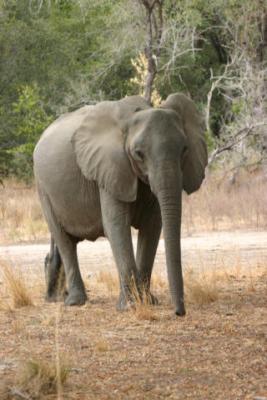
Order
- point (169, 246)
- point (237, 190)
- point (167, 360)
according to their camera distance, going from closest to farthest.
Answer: point (167, 360), point (169, 246), point (237, 190)

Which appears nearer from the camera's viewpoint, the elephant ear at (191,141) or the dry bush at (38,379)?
the dry bush at (38,379)

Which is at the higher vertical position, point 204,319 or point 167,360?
point 167,360

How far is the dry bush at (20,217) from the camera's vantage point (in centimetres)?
1795

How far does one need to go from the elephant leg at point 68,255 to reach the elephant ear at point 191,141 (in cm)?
171

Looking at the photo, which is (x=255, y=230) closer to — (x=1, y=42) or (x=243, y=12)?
(x=243, y=12)

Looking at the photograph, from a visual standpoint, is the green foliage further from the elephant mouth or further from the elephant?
the elephant mouth

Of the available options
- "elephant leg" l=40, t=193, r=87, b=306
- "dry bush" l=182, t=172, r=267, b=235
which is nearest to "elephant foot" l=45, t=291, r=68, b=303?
"elephant leg" l=40, t=193, r=87, b=306

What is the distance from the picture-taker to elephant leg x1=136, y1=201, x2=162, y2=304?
9539mm

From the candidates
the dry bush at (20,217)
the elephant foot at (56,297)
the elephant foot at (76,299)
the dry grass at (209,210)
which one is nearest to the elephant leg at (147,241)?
the elephant foot at (76,299)

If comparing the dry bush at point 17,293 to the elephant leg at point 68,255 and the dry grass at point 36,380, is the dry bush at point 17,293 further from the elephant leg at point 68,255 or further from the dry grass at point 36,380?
the dry grass at point 36,380

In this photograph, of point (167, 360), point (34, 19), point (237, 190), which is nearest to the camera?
point (167, 360)

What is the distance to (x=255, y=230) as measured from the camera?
57.9ft

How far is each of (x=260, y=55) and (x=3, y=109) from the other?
262 inches

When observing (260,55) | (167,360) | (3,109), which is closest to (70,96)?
(3,109)
